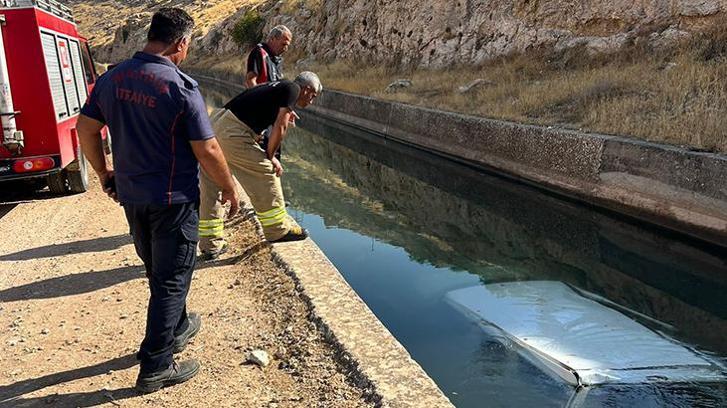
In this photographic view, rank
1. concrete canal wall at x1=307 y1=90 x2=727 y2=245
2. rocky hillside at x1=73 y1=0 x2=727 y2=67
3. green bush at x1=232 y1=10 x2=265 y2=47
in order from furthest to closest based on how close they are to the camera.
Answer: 1. green bush at x1=232 y1=10 x2=265 y2=47
2. rocky hillside at x1=73 y1=0 x2=727 y2=67
3. concrete canal wall at x1=307 y1=90 x2=727 y2=245

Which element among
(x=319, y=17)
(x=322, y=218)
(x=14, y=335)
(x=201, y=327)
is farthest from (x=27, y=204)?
(x=319, y=17)

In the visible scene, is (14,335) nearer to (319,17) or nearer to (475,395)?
(475,395)

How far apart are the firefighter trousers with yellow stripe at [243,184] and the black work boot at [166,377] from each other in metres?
2.02

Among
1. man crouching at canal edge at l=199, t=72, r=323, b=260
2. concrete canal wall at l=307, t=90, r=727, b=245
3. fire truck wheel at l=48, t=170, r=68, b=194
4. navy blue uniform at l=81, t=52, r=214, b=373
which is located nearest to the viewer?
navy blue uniform at l=81, t=52, r=214, b=373

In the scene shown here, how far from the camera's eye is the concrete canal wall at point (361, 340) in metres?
3.13

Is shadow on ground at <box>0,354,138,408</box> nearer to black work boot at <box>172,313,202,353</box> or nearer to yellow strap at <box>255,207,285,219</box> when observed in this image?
black work boot at <box>172,313,202,353</box>

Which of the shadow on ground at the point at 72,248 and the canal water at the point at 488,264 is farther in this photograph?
the shadow on ground at the point at 72,248

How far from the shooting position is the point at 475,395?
412 centimetres

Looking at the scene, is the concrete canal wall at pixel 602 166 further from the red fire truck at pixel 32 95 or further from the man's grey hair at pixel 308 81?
the red fire truck at pixel 32 95

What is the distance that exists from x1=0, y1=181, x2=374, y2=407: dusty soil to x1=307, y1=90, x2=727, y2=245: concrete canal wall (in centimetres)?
545

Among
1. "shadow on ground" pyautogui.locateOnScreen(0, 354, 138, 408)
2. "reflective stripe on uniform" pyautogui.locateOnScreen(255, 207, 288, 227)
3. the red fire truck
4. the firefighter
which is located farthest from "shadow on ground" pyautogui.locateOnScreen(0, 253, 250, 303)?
the red fire truck

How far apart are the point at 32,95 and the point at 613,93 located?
9342 millimetres

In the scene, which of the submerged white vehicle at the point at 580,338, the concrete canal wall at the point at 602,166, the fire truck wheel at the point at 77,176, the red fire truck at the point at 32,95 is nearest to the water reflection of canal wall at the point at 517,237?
the concrete canal wall at the point at 602,166

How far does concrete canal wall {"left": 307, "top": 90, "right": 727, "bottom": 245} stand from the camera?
294 inches
